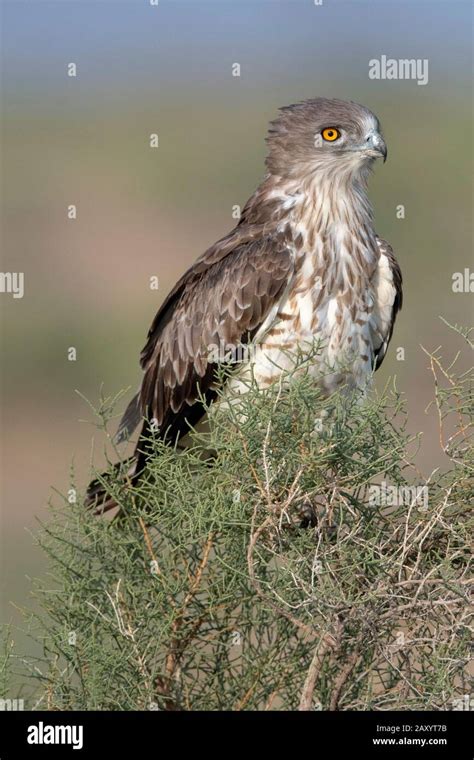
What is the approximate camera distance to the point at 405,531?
560 cm

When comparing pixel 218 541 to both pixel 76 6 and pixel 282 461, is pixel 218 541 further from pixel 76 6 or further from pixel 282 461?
pixel 76 6

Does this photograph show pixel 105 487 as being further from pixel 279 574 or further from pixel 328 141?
pixel 328 141

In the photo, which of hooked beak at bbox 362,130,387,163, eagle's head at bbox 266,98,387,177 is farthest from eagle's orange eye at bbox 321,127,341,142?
hooked beak at bbox 362,130,387,163

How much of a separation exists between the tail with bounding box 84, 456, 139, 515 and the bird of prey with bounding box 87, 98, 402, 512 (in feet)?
0.87

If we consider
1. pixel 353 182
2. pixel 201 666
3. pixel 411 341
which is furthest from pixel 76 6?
pixel 201 666

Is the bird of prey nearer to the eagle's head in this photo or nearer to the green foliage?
the eagle's head

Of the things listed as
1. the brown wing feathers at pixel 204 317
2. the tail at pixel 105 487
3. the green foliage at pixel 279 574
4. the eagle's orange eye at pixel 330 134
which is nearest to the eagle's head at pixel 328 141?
the eagle's orange eye at pixel 330 134

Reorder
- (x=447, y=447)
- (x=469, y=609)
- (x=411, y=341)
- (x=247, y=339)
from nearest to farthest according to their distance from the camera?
(x=469, y=609) → (x=447, y=447) → (x=247, y=339) → (x=411, y=341)

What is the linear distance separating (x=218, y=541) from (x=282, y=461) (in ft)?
1.87

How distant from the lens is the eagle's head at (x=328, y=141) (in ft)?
26.6

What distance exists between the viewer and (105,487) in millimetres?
6352

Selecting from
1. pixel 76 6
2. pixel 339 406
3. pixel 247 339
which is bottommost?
pixel 339 406

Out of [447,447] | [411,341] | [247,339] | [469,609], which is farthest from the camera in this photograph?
[411,341]

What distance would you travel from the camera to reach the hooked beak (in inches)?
317
